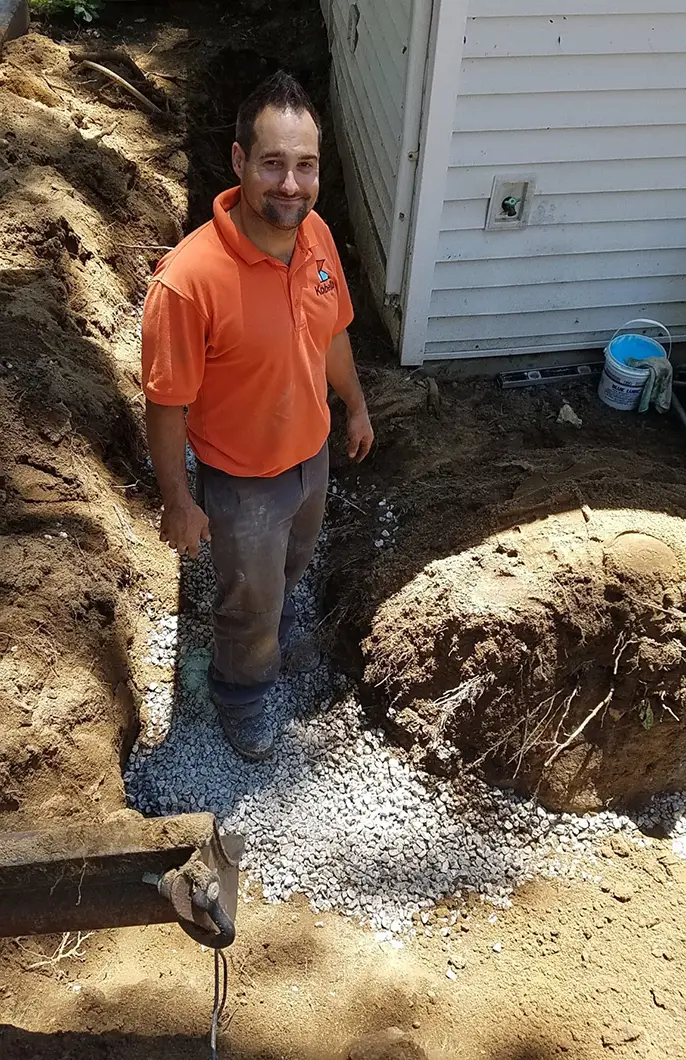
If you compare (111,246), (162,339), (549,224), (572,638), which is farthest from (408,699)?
(111,246)

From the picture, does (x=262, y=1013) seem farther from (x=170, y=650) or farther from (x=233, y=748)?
(x=170, y=650)

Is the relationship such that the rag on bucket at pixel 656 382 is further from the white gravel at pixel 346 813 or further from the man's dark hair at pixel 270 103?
the man's dark hair at pixel 270 103

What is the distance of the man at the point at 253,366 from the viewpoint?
2514 mm

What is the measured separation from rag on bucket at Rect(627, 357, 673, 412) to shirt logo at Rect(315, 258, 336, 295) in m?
2.88

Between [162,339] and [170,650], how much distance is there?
1.94 m

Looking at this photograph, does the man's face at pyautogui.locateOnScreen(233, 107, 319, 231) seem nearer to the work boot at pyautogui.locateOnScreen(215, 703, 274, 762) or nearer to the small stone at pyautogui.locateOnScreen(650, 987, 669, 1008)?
the work boot at pyautogui.locateOnScreen(215, 703, 274, 762)

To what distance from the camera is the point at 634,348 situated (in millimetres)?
5254

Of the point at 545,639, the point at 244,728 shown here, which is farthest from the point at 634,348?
the point at 244,728

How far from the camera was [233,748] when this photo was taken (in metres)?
3.78

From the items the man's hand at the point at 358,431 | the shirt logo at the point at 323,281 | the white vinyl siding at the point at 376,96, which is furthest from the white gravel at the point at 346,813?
the white vinyl siding at the point at 376,96

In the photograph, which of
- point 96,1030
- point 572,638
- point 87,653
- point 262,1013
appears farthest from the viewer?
point 572,638

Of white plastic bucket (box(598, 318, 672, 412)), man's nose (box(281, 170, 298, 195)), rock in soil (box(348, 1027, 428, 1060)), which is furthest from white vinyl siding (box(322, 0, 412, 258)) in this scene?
rock in soil (box(348, 1027, 428, 1060))

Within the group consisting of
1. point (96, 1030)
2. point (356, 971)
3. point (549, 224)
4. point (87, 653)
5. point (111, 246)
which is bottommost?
point (356, 971)

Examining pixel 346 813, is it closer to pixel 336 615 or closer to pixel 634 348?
pixel 336 615
